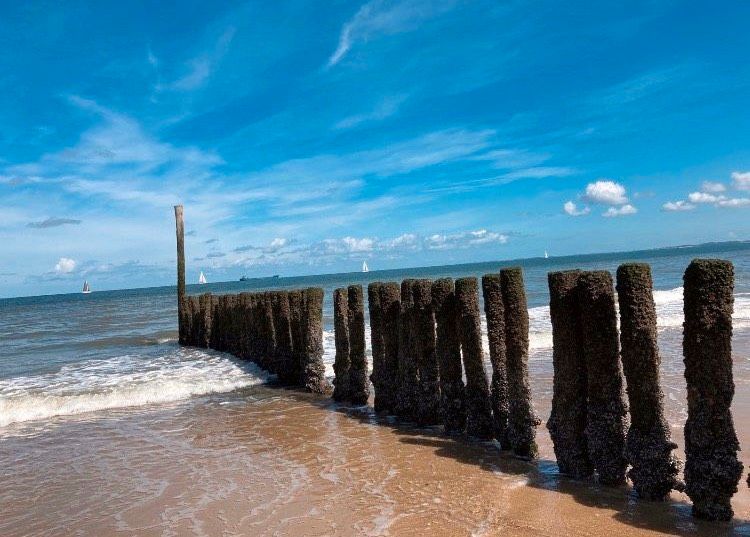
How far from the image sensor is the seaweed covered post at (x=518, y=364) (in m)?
6.52

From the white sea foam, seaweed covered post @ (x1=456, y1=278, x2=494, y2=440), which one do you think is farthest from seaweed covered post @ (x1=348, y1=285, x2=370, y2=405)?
the white sea foam

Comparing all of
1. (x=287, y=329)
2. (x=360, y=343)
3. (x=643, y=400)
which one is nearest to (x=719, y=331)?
(x=643, y=400)

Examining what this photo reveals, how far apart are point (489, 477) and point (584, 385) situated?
140 centimetres

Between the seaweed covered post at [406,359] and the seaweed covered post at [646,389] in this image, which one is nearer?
the seaweed covered post at [646,389]

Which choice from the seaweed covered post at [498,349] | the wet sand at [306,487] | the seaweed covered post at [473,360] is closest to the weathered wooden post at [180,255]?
the wet sand at [306,487]

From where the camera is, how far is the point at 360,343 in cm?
1008

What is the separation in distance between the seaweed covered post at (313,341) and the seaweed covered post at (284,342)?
901 mm

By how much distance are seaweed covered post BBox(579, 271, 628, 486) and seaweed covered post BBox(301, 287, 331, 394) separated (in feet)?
21.1

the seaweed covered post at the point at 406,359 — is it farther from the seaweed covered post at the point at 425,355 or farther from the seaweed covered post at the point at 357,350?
the seaweed covered post at the point at 357,350

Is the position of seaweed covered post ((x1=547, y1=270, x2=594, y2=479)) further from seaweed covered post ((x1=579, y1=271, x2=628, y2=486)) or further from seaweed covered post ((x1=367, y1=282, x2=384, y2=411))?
seaweed covered post ((x1=367, y1=282, x2=384, y2=411))

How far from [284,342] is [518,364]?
24.7 ft

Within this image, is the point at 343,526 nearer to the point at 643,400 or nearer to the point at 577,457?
the point at 577,457

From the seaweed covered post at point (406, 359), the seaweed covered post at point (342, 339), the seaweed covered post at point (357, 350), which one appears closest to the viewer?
the seaweed covered post at point (406, 359)

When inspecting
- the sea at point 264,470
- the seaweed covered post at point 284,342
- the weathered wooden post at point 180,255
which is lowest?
the sea at point 264,470
